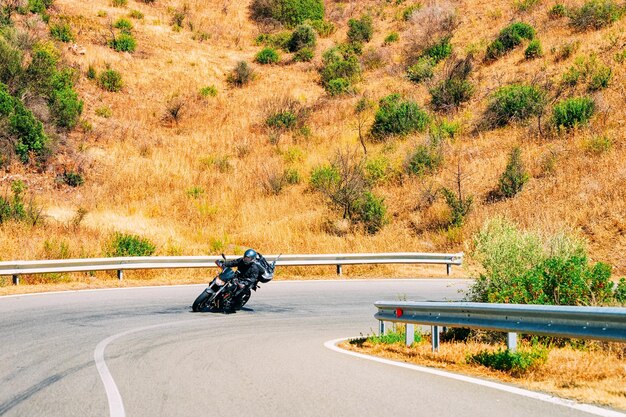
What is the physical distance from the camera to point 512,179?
28.0 m

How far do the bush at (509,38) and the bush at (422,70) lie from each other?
3.76 meters

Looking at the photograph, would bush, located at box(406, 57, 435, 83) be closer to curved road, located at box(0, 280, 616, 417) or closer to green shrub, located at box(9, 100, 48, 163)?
green shrub, located at box(9, 100, 48, 163)

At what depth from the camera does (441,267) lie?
23.8 metres

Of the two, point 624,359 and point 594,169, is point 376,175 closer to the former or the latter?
point 594,169

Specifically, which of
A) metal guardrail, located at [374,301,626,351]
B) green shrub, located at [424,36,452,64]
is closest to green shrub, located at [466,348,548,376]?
metal guardrail, located at [374,301,626,351]

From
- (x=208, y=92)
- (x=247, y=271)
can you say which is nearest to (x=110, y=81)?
(x=208, y=92)

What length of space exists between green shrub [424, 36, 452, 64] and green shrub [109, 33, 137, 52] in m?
22.6

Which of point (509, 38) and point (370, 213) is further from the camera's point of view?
point (509, 38)

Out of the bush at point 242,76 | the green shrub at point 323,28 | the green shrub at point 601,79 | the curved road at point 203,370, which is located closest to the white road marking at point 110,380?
the curved road at point 203,370

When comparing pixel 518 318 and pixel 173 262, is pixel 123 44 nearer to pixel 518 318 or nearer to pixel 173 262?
pixel 173 262

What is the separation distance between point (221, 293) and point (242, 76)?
3702cm

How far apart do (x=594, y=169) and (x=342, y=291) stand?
585 inches

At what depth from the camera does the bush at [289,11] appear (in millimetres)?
60625

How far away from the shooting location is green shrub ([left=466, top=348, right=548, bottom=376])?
7.23 metres
